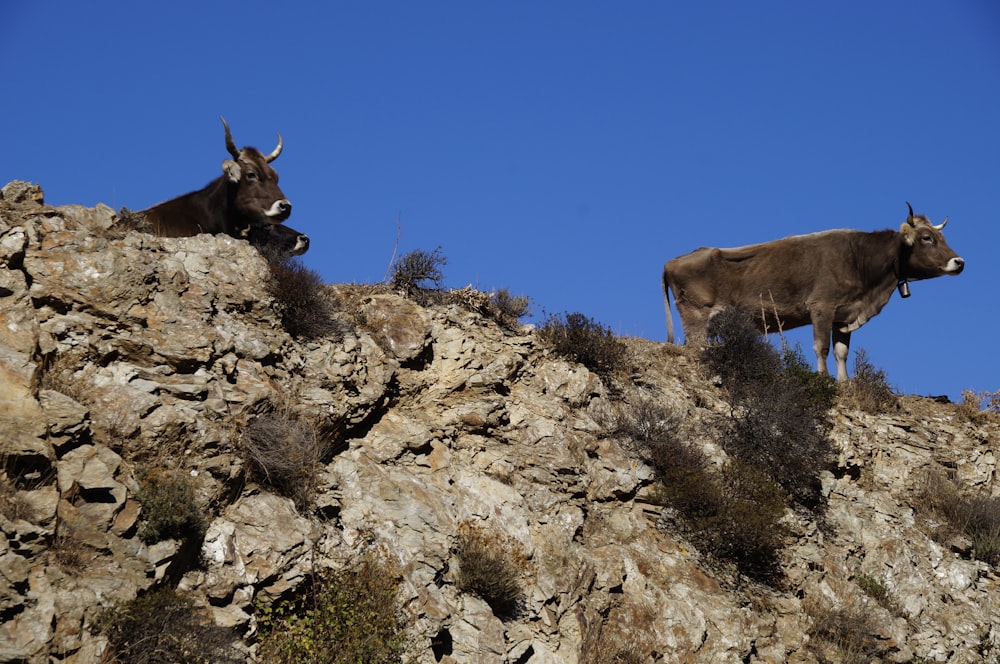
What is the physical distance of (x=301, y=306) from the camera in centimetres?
1247

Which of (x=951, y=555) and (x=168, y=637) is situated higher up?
(x=951, y=555)

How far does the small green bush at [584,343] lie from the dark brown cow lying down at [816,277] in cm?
327

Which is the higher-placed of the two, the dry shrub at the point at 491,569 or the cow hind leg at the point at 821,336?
the cow hind leg at the point at 821,336

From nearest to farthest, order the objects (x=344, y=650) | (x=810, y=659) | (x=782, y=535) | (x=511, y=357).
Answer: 1. (x=344, y=650)
2. (x=810, y=659)
3. (x=782, y=535)
4. (x=511, y=357)

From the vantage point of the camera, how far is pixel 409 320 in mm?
13602

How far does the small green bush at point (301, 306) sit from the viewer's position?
1237 centimetres

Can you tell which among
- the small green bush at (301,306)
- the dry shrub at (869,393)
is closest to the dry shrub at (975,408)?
the dry shrub at (869,393)

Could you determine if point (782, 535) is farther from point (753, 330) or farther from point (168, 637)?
point (168, 637)

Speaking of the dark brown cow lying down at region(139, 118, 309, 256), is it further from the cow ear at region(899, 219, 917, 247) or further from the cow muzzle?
the cow ear at region(899, 219, 917, 247)

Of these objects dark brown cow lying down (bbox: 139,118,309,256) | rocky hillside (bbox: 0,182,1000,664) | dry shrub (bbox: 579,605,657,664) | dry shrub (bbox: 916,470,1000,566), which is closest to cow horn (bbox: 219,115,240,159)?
dark brown cow lying down (bbox: 139,118,309,256)

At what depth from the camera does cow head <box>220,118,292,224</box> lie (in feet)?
48.8

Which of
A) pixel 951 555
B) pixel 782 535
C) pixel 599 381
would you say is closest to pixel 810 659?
pixel 782 535

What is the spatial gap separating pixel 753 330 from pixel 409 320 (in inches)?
263

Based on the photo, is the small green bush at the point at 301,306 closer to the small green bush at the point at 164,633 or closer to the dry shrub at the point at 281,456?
the dry shrub at the point at 281,456
